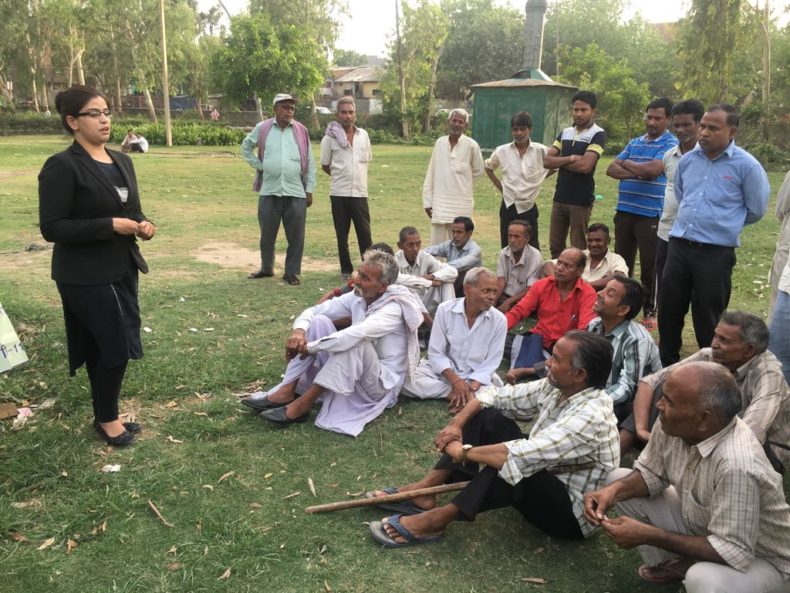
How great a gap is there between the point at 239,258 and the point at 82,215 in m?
5.32

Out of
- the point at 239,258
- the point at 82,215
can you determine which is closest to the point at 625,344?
the point at 82,215

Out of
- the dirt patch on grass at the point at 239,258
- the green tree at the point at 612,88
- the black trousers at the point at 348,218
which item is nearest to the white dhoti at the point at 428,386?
the black trousers at the point at 348,218

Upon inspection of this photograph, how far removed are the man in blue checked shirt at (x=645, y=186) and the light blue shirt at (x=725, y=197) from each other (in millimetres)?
1387

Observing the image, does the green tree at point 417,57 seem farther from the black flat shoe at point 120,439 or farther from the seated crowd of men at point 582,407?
the black flat shoe at point 120,439

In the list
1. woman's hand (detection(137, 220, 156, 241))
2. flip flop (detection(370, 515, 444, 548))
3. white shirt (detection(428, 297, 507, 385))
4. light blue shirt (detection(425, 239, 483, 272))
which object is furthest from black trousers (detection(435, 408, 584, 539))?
light blue shirt (detection(425, 239, 483, 272))

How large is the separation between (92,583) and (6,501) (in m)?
0.90

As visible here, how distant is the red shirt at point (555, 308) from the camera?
4906mm

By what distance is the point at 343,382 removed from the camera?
13.4ft

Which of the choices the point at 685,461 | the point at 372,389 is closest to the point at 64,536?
the point at 372,389

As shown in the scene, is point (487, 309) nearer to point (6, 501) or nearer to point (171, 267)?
point (6, 501)

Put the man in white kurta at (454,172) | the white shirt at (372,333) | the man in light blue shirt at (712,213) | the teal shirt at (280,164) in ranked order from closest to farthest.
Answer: the white shirt at (372,333) → the man in light blue shirt at (712,213) → the man in white kurta at (454,172) → the teal shirt at (280,164)

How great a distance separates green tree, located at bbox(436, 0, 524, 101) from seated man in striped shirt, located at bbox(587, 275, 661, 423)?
44.1m

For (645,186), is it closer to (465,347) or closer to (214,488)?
(465,347)

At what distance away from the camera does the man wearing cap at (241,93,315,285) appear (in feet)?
24.1
